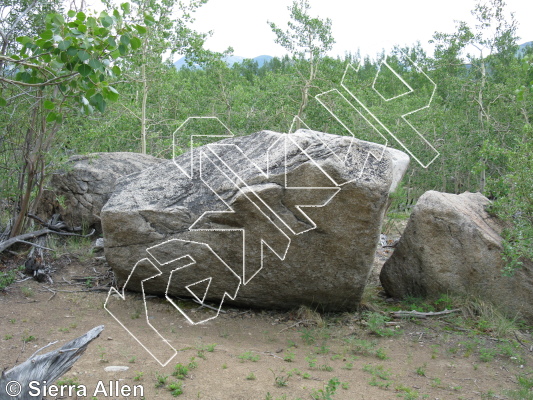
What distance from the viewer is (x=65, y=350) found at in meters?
2.98

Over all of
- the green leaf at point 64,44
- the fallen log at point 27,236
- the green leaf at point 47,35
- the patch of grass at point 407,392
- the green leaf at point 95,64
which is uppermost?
the green leaf at point 47,35

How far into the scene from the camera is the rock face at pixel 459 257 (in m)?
6.09

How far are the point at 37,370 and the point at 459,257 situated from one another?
4.85 m

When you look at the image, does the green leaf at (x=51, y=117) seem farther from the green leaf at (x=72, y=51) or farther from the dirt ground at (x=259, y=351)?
the dirt ground at (x=259, y=351)

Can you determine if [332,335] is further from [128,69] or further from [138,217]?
[128,69]

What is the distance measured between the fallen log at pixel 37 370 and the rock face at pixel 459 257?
4.39 metres

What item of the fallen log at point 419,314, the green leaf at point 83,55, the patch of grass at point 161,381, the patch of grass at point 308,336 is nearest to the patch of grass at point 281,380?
the patch of grass at point 161,381

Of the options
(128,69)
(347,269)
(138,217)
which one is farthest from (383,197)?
(128,69)

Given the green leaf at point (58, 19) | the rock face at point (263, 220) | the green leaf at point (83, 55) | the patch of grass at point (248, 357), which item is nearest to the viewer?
the green leaf at point (58, 19)

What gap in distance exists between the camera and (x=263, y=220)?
5.26 meters

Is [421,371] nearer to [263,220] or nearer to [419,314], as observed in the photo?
[419,314]

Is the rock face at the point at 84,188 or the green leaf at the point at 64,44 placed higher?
the green leaf at the point at 64,44

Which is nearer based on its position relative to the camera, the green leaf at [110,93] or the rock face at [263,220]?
the green leaf at [110,93]

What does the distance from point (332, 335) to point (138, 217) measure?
248 centimetres
